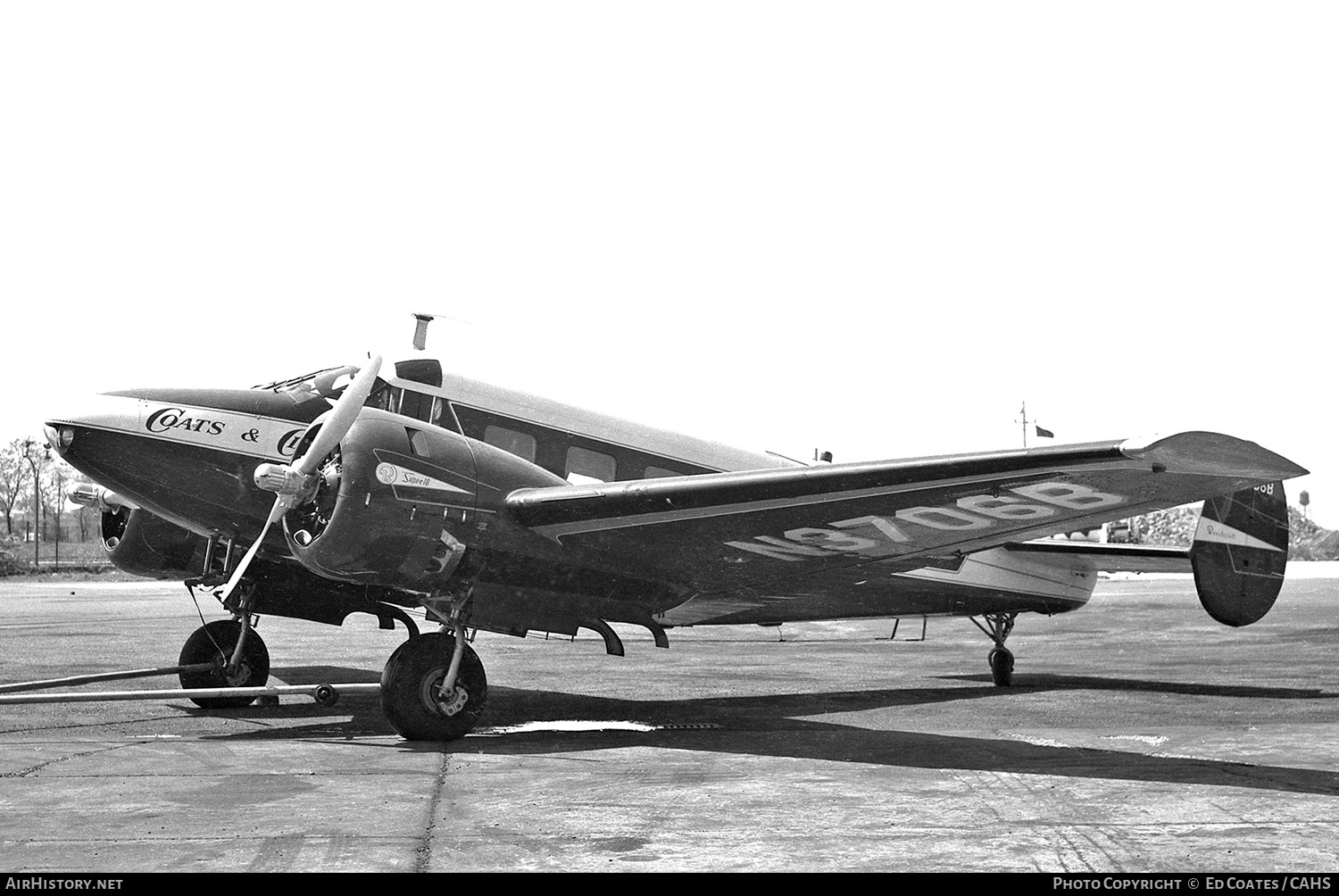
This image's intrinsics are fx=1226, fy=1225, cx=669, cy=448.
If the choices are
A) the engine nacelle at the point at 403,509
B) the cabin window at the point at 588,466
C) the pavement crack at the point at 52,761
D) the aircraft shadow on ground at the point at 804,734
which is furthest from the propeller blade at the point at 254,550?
the cabin window at the point at 588,466

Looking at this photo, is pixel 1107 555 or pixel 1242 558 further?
pixel 1107 555

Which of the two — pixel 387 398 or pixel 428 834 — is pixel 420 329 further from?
pixel 428 834

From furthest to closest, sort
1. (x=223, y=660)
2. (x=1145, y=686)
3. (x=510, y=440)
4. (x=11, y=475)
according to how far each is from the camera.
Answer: (x=11, y=475), (x=1145, y=686), (x=223, y=660), (x=510, y=440)

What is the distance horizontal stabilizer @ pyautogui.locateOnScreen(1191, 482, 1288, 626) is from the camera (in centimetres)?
1170

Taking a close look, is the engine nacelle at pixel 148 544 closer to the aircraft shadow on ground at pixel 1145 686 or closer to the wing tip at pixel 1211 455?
the aircraft shadow on ground at pixel 1145 686

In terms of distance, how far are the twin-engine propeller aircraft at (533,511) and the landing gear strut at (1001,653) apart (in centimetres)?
194

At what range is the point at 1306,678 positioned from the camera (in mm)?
15211

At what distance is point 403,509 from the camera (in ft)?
32.0

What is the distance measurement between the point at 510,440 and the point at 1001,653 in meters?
7.10

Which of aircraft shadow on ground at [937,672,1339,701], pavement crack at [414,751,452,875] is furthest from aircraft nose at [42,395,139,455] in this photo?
aircraft shadow on ground at [937,672,1339,701]

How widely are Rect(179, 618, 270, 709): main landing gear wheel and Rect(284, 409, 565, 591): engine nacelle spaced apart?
4090 mm

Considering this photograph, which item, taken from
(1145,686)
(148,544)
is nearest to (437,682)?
(148,544)
